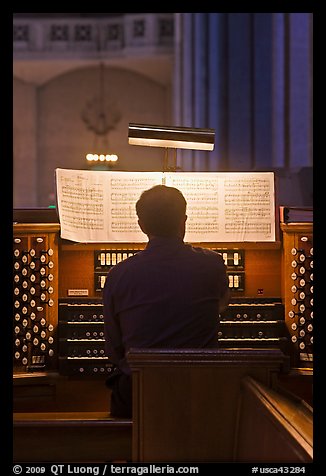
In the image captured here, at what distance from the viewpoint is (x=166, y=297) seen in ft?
8.91

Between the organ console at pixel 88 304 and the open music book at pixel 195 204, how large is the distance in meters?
0.06

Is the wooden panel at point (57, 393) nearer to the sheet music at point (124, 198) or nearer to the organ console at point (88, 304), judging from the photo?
the organ console at point (88, 304)

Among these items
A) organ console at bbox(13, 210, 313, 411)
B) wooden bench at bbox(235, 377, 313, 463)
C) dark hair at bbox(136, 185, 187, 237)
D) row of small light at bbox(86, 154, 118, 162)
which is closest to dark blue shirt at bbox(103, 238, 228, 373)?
dark hair at bbox(136, 185, 187, 237)

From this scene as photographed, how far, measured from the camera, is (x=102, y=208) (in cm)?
357

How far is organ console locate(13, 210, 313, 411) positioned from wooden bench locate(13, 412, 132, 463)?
0.64m

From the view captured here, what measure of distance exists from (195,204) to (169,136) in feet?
1.11

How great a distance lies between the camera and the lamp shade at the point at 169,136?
11.5 ft

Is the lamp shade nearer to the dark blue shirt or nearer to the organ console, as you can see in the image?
the organ console

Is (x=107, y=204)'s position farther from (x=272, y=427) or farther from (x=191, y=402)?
(x=272, y=427)

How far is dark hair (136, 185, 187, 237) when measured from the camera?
2822 millimetres

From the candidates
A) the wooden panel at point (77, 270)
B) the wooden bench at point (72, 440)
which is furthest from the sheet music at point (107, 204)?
the wooden bench at point (72, 440)
